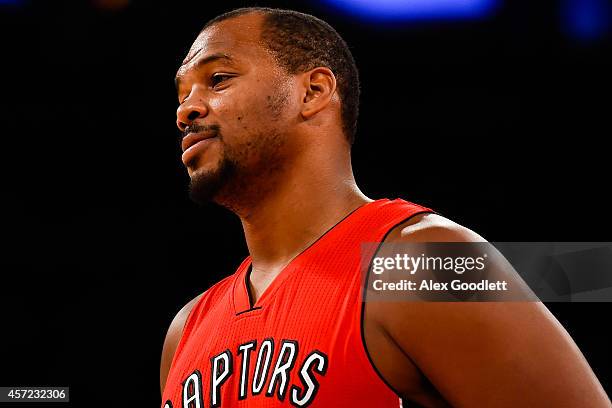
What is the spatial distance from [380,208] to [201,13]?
6.42 feet

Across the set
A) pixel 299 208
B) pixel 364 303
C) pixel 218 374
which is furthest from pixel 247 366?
pixel 299 208

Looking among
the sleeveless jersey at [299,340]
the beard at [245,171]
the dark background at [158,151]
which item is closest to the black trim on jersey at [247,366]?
the sleeveless jersey at [299,340]

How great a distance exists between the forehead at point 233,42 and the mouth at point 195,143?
17 centimetres

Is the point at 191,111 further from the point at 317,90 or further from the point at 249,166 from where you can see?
the point at 317,90

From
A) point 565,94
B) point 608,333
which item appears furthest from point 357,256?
point 565,94

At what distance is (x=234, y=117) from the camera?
1.52 metres

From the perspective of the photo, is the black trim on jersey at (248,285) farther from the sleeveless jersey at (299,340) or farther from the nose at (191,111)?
the nose at (191,111)

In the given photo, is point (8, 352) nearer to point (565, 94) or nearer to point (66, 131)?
point (66, 131)

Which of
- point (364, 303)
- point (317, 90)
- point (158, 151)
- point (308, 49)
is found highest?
Result: point (158, 151)

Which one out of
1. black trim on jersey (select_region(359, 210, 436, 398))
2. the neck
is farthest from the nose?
black trim on jersey (select_region(359, 210, 436, 398))

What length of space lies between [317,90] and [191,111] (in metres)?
0.27

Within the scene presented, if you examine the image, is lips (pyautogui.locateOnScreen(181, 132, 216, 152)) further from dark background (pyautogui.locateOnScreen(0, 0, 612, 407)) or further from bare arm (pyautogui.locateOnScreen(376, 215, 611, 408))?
dark background (pyautogui.locateOnScreen(0, 0, 612, 407))

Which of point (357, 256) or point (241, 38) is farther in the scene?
point (241, 38)

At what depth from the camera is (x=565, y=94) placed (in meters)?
3.06
